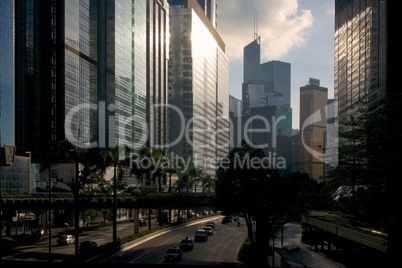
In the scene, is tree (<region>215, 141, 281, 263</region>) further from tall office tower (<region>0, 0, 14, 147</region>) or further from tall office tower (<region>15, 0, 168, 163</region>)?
tall office tower (<region>0, 0, 14, 147</region>)

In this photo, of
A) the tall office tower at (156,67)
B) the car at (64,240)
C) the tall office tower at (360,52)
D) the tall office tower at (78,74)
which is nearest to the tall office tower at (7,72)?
the tall office tower at (78,74)

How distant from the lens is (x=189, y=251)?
52.4 metres

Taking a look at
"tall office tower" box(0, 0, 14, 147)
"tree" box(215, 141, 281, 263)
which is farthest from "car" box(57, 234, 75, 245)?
"tall office tower" box(0, 0, 14, 147)

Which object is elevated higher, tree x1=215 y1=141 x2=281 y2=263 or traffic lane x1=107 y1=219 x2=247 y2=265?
tree x1=215 y1=141 x2=281 y2=263

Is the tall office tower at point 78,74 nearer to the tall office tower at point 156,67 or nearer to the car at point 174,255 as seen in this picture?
the tall office tower at point 156,67

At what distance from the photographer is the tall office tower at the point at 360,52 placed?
8125 cm

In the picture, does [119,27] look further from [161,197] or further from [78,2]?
[161,197]

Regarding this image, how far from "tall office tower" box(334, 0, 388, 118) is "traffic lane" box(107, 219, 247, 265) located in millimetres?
32368

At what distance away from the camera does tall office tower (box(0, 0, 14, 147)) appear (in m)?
106

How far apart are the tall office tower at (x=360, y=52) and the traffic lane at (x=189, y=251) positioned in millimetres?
32368

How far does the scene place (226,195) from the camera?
143 ft

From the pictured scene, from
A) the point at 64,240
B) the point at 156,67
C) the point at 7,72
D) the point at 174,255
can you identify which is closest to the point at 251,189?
the point at 174,255

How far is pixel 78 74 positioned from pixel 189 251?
79.2m

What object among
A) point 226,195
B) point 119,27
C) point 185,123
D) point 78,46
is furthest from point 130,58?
point 226,195
